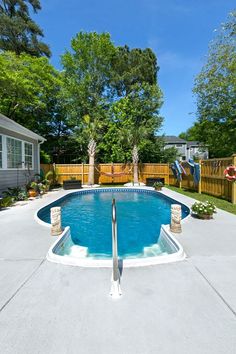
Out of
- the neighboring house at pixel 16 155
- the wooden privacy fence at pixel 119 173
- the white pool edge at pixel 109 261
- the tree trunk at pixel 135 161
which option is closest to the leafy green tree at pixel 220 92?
the wooden privacy fence at pixel 119 173

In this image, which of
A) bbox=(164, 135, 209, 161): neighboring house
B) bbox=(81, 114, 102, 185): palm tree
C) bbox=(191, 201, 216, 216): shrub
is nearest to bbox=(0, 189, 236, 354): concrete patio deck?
bbox=(191, 201, 216, 216): shrub

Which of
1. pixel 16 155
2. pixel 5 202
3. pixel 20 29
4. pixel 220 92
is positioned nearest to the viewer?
pixel 5 202

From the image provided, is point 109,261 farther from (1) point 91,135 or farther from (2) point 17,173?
(1) point 91,135

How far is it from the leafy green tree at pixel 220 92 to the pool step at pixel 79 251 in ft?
48.8

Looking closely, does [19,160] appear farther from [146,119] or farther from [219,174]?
[146,119]

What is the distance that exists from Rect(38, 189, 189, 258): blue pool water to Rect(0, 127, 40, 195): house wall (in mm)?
2339

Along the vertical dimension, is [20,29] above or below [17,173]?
above

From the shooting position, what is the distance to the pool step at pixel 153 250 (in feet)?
13.1

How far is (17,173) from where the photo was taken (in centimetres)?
1021

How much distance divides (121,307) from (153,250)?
2.26 meters

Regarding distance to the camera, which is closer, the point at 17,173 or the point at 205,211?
the point at 205,211

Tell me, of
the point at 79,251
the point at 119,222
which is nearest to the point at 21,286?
the point at 79,251

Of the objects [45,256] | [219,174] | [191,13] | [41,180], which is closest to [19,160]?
[41,180]

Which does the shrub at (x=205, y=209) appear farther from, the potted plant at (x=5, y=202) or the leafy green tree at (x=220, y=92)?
the leafy green tree at (x=220, y=92)
